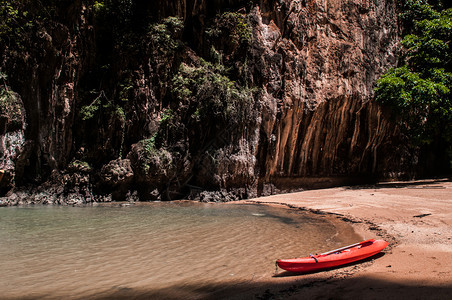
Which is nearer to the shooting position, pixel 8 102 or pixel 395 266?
pixel 395 266

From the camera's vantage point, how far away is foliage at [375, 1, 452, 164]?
1309 centimetres

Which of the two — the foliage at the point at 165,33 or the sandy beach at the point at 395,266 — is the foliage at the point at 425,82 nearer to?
the sandy beach at the point at 395,266

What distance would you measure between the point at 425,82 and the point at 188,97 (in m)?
11.0

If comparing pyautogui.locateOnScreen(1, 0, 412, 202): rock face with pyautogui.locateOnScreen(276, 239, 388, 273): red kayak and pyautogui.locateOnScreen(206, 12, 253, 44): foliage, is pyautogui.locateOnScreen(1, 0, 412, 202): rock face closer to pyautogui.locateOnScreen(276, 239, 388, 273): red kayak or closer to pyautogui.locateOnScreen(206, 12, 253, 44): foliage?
pyautogui.locateOnScreen(206, 12, 253, 44): foliage

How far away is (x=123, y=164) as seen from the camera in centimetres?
1159

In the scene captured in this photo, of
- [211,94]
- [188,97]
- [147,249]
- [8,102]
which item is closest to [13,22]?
[8,102]

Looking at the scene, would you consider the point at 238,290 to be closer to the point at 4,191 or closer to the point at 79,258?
the point at 79,258

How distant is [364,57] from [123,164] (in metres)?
13.1

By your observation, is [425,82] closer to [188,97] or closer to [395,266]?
[188,97]

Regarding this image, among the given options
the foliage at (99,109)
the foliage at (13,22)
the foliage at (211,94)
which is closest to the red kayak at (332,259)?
the foliage at (211,94)

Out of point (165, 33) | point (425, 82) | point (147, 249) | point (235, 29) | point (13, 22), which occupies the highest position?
point (235, 29)

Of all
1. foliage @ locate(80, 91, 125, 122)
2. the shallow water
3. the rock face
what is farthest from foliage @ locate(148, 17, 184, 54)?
the shallow water

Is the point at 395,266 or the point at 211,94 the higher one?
the point at 211,94

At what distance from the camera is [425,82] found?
13.1 metres
